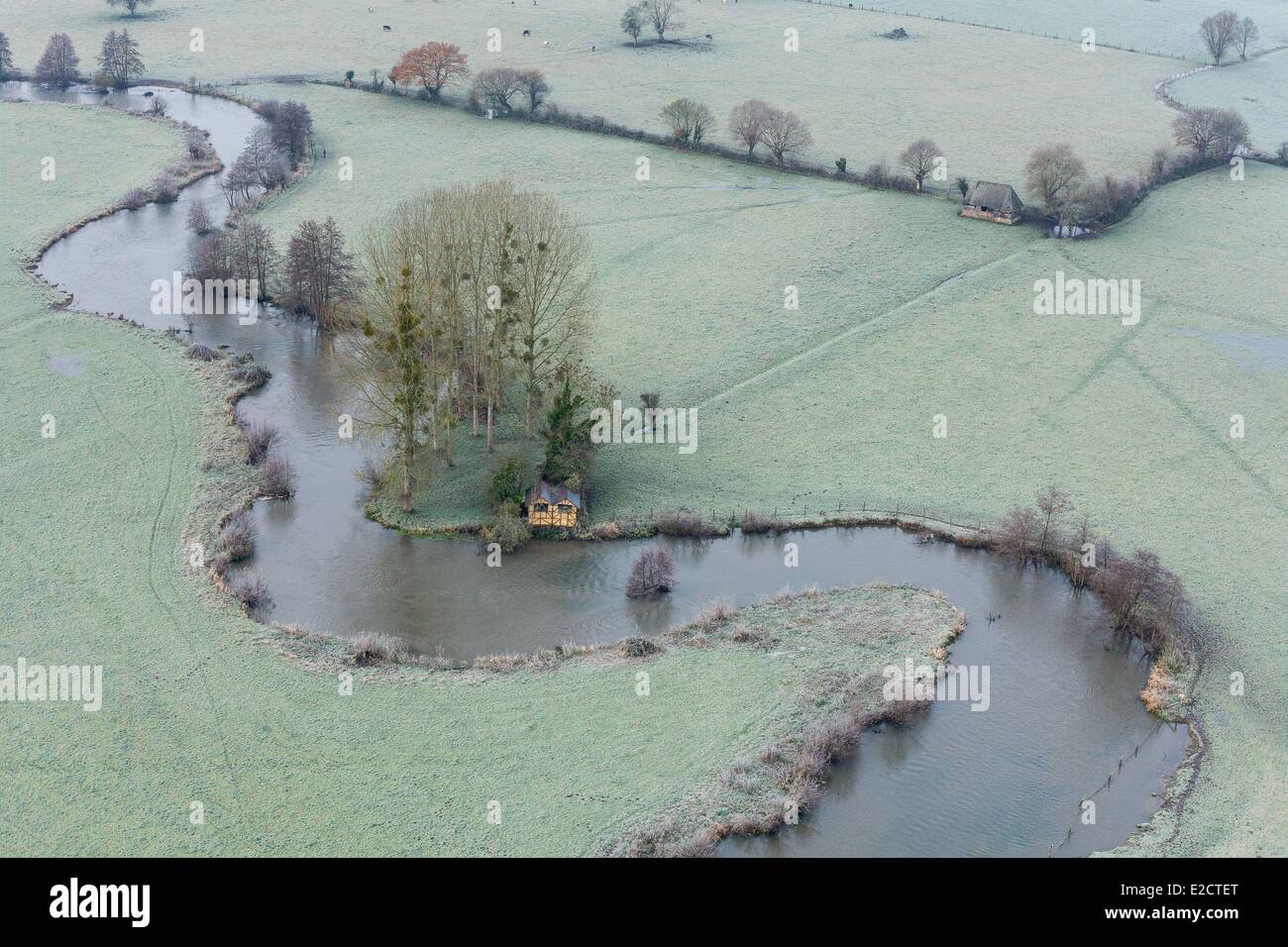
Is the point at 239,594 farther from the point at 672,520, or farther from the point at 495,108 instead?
the point at 495,108

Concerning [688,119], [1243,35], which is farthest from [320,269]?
[1243,35]

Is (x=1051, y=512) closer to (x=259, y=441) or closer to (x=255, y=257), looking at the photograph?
(x=259, y=441)

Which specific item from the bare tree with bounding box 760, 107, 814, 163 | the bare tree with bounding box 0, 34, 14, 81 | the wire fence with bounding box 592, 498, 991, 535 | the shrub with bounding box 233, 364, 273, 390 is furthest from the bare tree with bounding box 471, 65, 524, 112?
the wire fence with bounding box 592, 498, 991, 535

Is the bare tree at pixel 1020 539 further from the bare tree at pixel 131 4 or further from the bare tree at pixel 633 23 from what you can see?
the bare tree at pixel 131 4

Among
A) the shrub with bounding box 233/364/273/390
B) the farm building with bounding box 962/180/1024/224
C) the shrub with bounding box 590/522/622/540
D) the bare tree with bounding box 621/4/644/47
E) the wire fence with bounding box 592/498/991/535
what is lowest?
the shrub with bounding box 590/522/622/540

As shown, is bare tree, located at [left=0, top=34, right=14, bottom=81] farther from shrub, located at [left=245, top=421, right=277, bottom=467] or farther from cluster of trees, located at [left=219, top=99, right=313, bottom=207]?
shrub, located at [left=245, top=421, right=277, bottom=467]

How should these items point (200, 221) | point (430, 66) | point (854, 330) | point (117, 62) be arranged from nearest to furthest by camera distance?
point (854, 330), point (200, 221), point (430, 66), point (117, 62)
